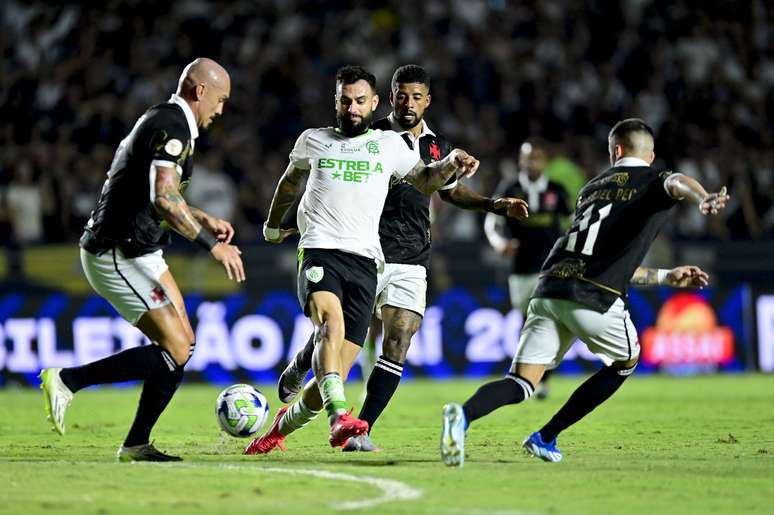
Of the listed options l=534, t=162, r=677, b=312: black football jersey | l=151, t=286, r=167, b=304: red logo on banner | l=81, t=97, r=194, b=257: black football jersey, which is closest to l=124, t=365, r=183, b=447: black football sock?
l=151, t=286, r=167, b=304: red logo on banner

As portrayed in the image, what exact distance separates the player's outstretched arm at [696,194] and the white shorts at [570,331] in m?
0.79

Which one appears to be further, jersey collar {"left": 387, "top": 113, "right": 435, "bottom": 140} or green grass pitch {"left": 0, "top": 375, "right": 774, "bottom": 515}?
jersey collar {"left": 387, "top": 113, "right": 435, "bottom": 140}

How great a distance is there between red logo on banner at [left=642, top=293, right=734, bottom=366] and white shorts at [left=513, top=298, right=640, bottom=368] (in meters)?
11.1

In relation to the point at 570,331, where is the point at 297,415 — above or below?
below

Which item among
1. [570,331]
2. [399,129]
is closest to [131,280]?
[399,129]

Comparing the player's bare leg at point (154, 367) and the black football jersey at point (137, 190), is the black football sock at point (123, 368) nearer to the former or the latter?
the player's bare leg at point (154, 367)

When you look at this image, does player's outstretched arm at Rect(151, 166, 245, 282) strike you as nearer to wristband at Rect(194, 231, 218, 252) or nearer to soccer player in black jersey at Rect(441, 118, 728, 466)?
wristband at Rect(194, 231, 218, 252)

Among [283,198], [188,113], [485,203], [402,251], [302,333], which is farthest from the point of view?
[302,333]

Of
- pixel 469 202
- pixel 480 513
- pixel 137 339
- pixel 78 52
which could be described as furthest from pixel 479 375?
pixel 480 513

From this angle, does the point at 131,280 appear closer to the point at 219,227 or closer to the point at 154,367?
the point at 154,367

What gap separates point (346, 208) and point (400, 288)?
1032 mm

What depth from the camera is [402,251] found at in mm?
9727

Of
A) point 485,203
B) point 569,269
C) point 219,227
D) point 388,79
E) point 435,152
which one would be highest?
point 388,79

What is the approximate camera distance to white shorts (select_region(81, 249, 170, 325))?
330 inches
